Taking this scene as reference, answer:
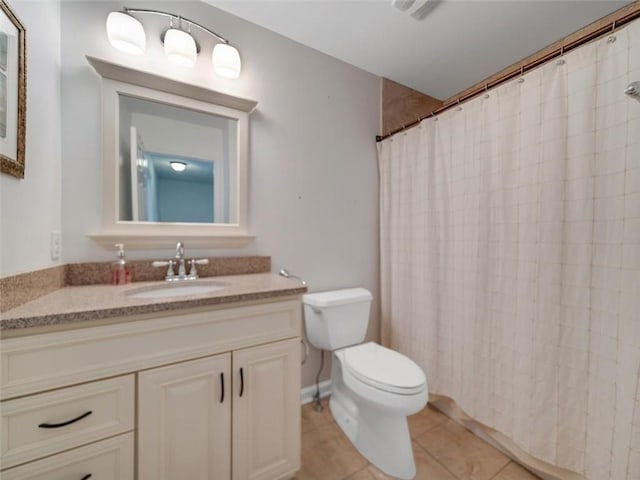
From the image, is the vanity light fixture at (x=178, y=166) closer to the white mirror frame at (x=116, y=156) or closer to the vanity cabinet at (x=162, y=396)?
the white mirror frame at (x=116, y=156)

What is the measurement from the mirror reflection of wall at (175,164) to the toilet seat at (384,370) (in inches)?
39.6

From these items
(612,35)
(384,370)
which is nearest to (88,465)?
(384,370)

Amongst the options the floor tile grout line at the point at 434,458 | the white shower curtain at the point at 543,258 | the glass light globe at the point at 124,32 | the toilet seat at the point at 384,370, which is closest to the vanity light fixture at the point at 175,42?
the glass light globe at the point at 124,32

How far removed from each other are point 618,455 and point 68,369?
1.84 metres

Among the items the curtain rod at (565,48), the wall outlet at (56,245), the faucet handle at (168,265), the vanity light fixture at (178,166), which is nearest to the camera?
the curtain rod at (565,48)

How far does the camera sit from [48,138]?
1.01 metres

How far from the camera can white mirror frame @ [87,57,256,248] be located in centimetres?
115

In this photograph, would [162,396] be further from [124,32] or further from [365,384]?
[124,32]

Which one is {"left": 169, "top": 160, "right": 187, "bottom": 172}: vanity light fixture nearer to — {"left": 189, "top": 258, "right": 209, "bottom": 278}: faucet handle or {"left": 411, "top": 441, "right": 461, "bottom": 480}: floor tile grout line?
{"left": 189, "top": 258, "right": 209, "bottom": 278}: faucet handle

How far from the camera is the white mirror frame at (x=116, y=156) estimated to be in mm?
1153

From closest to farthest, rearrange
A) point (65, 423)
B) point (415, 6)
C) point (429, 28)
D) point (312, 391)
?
1. point (65, 423)
2. point (415, 6)
3. point (429, 28)
4. point (312, 391)

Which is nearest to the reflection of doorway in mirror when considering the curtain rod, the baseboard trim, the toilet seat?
the toilet seat

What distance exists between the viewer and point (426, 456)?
1.29 m

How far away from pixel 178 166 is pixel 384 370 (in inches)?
57.8
